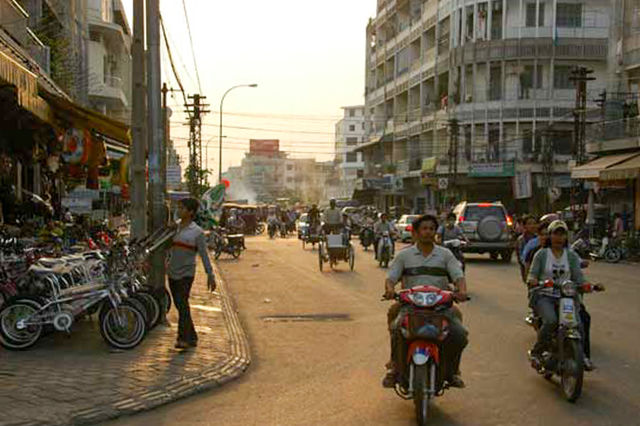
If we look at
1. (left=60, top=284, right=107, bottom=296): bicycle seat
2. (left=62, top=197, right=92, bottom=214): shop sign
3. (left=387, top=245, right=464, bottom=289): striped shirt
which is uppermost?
(left=62, top=197, right=92, bottom=214): shop sign

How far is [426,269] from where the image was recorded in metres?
6.34

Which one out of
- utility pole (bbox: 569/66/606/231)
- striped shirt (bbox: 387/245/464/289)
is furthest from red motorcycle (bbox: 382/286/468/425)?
utility pole (bbox: 569/66/606/231)

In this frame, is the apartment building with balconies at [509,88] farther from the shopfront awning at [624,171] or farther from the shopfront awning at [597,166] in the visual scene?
the shopfront awning at [624,171]

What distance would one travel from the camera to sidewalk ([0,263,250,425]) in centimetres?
621

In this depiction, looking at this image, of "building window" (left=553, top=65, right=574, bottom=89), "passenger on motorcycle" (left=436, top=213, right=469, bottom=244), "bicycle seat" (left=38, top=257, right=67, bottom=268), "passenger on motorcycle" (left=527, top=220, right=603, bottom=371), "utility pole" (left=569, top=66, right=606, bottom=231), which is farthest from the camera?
"building window" (left=553, top=65, right=574, bottom=89)

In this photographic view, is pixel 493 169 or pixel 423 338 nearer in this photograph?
pixel 423 338

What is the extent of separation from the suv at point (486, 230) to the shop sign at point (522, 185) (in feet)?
67.8

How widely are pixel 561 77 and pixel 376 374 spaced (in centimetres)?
4535

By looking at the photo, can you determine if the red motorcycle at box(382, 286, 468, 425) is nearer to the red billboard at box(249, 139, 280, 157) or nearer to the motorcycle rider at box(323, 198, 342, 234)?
the motorcycle rider at box(323, 198, 342, 234)

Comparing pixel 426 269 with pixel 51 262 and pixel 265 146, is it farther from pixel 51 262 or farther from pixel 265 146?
pixel 265 146

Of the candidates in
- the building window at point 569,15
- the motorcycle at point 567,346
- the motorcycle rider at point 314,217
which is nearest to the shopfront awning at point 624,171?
the motorcycle rider at point 314,217

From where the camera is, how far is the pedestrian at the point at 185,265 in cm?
881

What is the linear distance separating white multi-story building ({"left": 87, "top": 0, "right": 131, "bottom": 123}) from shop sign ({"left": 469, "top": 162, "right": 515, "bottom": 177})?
73.3ft

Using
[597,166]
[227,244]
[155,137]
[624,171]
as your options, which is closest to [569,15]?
[597,166]
